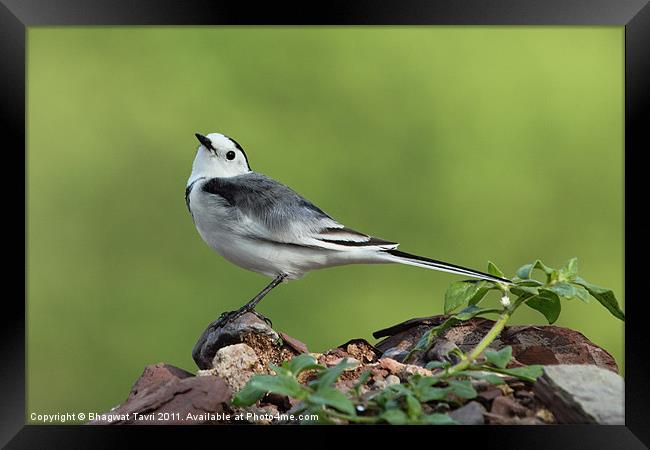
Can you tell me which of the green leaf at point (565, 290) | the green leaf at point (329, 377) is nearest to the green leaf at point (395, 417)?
the green leaf at point (329, 377)

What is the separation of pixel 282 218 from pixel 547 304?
3.21 feet

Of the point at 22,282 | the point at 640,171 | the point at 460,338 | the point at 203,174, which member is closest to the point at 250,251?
the point at 203,174

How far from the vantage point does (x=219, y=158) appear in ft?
10.2

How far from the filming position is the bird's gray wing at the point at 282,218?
2.79 metres

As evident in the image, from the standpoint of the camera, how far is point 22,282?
1.97m

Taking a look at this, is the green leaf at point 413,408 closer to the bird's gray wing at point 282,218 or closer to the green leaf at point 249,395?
the green leaf at point 249,395

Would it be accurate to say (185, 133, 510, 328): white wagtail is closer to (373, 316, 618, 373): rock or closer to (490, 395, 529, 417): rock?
(373, 316, 618, 373): rock

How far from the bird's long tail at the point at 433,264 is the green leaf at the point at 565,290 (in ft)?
0.45

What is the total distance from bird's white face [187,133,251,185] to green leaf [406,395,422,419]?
1535 millimetres

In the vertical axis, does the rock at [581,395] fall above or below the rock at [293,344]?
below

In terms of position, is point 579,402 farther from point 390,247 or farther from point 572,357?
point 390,247

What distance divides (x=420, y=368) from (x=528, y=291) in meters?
0.36

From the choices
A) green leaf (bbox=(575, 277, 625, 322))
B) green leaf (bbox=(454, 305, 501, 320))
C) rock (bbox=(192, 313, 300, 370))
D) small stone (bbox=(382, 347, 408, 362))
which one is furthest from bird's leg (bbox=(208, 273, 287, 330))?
green leaf (bbox=(575, 277, 625, 322))

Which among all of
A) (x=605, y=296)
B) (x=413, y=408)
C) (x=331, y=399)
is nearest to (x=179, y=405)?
(x=331, y=399)
